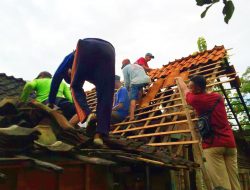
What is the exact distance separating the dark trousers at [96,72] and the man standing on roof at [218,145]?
1086mm

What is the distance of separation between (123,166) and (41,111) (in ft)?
3.47

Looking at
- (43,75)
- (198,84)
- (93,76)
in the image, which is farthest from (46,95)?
(198,84)

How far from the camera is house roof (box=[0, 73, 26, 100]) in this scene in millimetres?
6502

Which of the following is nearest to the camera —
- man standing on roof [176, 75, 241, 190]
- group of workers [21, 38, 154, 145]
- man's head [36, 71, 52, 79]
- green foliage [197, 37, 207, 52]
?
group of workers [21, 38, 154, 145]

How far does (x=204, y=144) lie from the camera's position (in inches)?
140

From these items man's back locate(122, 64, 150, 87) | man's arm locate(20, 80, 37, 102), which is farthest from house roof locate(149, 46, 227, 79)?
man's arm locate(20, 80, 37, 102)

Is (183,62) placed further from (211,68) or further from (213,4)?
(213,4)

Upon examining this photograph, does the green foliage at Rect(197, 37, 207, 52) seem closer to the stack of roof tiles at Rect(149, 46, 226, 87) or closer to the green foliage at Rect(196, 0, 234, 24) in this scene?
the stack of roof tiles at Rect(149, 46, 226, 87)

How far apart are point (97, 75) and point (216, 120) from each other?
1483 millimetres

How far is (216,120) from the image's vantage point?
11.7ft

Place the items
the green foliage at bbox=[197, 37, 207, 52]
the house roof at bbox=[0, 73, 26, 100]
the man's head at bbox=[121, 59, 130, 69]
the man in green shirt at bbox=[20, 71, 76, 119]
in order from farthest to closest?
1. the green foliage at bbox=[197, 37, 207, 52]
2. the man's head at bbox=[121, 59, 130, 69]
3. the house roof at bbox=[0, 73, 26, 100]
4. the man in green shirt at bbox=[20, 71, 76, 119]

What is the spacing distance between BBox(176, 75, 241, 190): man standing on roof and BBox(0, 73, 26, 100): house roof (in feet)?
13.8

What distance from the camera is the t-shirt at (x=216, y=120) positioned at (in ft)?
11.3

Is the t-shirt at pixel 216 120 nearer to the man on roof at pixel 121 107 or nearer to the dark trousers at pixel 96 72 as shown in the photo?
the dark trousers at pixel 96 72
